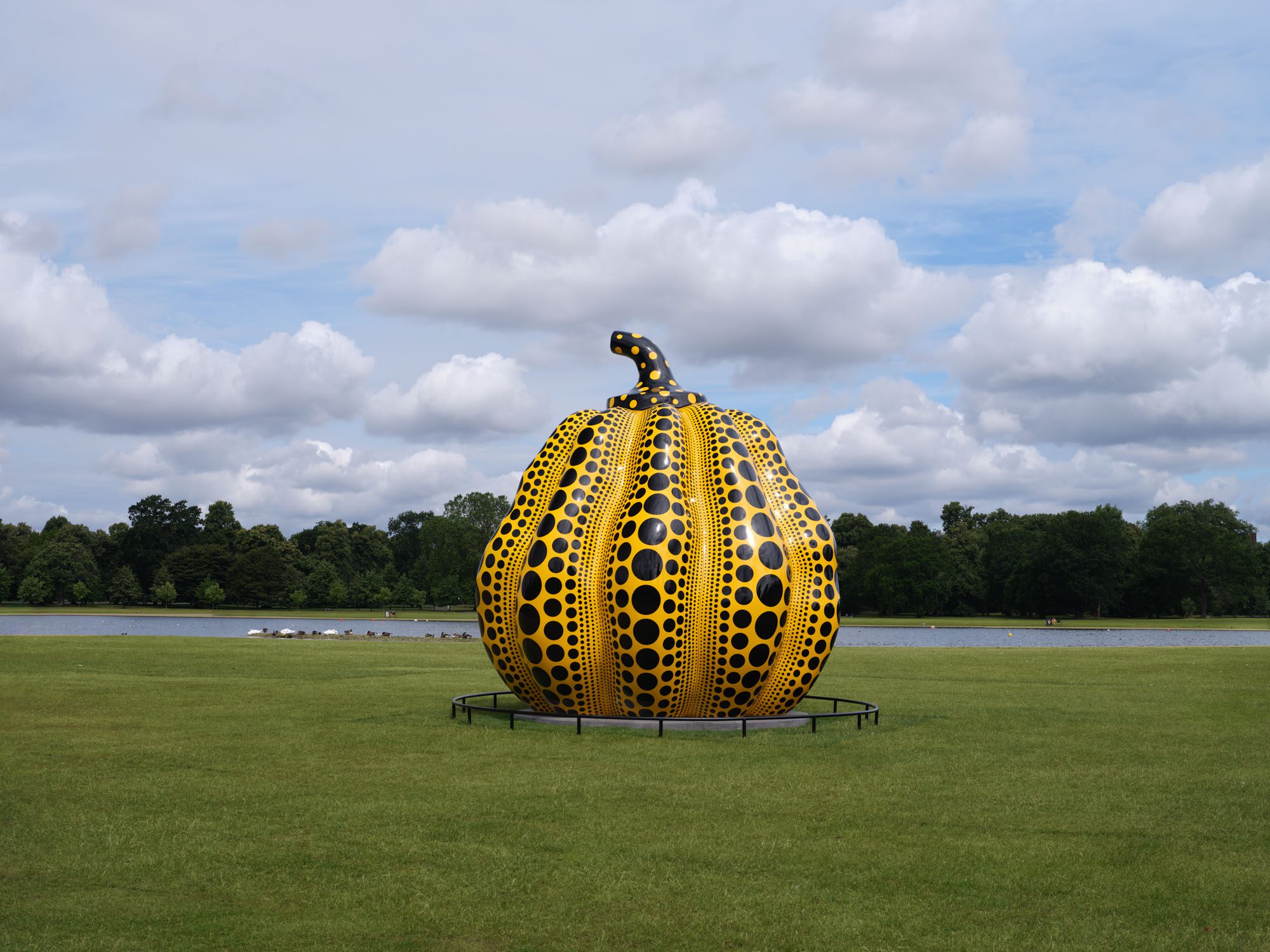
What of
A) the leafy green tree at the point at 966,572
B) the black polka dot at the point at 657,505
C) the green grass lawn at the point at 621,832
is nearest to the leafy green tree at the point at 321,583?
the leafy green tree at the point at 966,572

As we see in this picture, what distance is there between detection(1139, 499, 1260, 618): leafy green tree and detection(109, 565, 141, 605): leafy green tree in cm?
10120

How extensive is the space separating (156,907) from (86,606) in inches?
4843

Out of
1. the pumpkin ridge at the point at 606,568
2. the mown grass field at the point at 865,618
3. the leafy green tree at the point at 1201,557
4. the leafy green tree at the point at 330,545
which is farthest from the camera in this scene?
the leafy green tree at the point at 330,545

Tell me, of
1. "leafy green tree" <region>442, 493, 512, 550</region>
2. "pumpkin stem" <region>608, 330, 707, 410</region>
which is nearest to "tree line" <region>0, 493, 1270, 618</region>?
"leafy green tree" <region>442, 493, 512, 550</region>

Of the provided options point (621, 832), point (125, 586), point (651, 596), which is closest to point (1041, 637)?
point (651, 596)

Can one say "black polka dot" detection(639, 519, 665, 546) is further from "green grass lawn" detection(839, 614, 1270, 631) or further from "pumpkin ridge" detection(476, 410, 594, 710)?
"green grass lawn" detection(839, 614, 1270, 631)

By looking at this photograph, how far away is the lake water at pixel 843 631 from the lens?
216 feet

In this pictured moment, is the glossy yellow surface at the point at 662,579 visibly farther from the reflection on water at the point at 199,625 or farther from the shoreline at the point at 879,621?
the shoreline at the point at 879,621

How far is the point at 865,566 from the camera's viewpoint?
125 m

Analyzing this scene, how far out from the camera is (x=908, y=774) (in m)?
15.9

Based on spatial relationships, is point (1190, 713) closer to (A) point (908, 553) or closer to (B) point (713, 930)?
(B) point (713, 930)

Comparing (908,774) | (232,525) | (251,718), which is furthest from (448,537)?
(908,774)

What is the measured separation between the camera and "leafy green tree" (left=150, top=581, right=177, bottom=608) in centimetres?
11469

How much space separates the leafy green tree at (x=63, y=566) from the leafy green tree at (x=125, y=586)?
2.38 m
